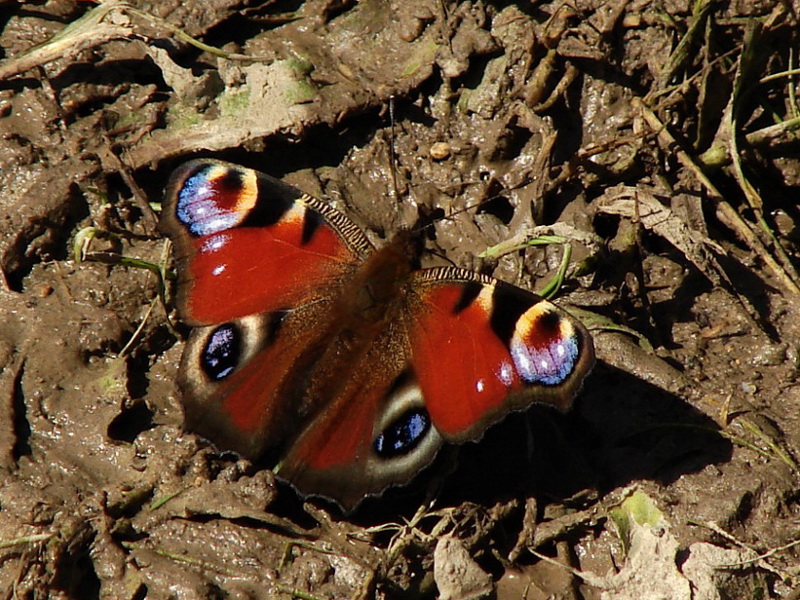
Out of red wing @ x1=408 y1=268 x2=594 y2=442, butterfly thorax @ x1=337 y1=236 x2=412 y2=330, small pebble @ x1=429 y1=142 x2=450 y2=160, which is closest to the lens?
red wing @ x1=408 y1=268 x2=594 y2=442

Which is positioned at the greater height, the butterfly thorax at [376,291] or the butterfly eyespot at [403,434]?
the butterfly thorax at [376,291]

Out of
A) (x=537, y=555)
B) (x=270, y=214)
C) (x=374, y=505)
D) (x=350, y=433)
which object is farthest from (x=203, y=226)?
(x=537, y=555)

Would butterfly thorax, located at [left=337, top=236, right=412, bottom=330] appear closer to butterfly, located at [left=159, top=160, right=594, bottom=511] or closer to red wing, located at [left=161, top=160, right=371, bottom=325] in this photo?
butterfly, located at [left=159, top=160, right=594, bottom=511]

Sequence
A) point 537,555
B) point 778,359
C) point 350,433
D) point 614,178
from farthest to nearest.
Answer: point 614,178 → point 778,359 → point 537,555 → point 350,433

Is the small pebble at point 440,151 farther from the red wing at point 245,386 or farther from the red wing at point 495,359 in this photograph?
the red wing at point 245,386

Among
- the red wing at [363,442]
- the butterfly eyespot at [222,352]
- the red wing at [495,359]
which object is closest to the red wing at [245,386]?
the butterfly eyespot at [222,352]

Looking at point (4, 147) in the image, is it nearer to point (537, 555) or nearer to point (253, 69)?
point (253, 69)

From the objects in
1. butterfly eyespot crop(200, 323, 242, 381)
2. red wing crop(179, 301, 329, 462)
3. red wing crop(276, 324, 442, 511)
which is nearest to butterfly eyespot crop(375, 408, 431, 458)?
red wing crop(276, 324, 442, 511)
